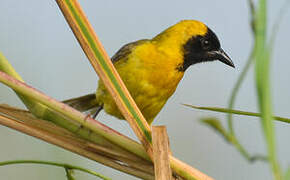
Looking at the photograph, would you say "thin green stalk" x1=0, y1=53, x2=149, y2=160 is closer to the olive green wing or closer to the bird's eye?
the olive green wing

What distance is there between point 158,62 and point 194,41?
0.98 feet

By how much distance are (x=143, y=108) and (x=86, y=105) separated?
448 mm

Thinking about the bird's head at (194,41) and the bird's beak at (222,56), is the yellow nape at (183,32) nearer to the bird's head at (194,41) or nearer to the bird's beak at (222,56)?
the bird's head at (194,41)

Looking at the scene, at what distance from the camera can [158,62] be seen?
2.05 meters

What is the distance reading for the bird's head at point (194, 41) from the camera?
7.27 ft

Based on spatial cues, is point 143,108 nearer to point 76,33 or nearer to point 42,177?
point 42,177

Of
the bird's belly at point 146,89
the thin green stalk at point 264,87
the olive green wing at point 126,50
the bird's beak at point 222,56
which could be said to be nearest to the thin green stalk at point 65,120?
the thin green stalk at point 264,87

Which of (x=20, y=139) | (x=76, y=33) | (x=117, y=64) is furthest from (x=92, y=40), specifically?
(x=20, y=139)

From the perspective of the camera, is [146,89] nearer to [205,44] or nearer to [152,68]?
[152,68]

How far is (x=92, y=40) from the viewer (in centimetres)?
61

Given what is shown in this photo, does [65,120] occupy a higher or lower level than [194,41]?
higher

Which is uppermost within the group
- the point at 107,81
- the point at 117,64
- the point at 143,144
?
the point at 107,81

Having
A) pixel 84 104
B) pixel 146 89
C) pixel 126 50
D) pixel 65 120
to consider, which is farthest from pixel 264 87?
pixel 84 104

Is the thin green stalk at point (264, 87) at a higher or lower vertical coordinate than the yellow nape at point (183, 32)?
higher
